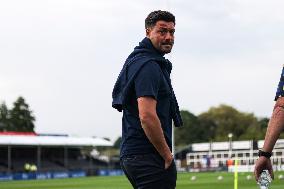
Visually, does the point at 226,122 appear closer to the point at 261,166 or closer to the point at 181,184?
the point at 181,184

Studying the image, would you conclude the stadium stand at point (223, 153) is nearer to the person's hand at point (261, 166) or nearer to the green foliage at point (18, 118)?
the green foliage at point (18, 118)

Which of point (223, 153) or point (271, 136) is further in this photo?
point (223, 153)

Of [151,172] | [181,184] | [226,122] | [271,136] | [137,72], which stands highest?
[137,72]

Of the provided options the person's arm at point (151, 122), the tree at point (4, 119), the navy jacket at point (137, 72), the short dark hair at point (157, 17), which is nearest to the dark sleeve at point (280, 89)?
the person's arm at point (151, 122)

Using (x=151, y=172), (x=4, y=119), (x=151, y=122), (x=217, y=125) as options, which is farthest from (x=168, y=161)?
(x=217, y=125)

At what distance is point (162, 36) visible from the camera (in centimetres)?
517

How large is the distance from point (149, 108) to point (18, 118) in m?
118

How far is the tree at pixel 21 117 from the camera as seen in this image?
12038cm

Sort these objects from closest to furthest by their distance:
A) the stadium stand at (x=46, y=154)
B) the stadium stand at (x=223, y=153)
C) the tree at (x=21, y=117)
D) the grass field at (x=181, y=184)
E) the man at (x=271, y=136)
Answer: the man at (x=271, y=136) → the grass field at (x=181, y=184) → the stadium stand at (x=46, y=154) → the stadium stand at (x=223, y=153) → the tree at (x=21, y=117)

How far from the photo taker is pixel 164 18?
17.0 ft

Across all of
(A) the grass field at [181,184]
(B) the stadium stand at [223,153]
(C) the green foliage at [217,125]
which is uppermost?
(C) the green foliage at [217,125]

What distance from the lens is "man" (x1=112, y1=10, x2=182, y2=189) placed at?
16.2 ft

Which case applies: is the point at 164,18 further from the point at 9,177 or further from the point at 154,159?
the point at 9,177

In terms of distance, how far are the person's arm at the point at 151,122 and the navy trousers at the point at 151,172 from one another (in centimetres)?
13
